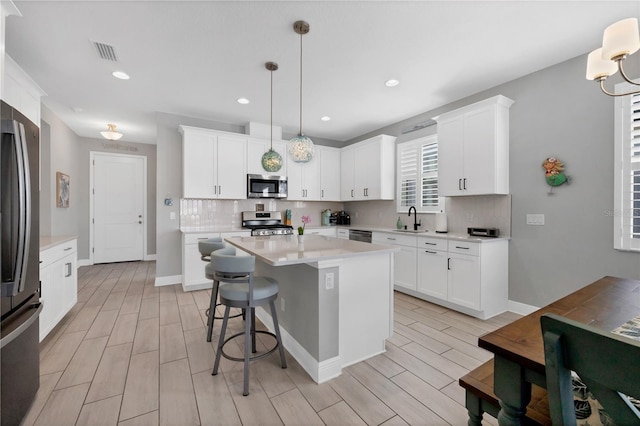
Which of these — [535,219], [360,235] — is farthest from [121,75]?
[535,219]

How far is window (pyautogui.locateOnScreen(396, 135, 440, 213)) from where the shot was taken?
4.38 m

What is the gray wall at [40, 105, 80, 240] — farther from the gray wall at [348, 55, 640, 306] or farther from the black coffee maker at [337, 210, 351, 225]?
the gray wall at [348, 55, 640, 306]

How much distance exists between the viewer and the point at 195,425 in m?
1.62

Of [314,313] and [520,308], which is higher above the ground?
[314,313]

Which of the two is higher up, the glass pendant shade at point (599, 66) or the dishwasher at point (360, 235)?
the glass pendant shade at point (599, 66)

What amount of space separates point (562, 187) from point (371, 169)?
110 inches

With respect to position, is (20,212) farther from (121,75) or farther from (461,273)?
(461,273)

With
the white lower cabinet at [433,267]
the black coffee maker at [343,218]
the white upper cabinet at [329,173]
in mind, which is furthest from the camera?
the black coffee maker at [343,218]

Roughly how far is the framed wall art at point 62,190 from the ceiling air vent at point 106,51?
3.27 metres

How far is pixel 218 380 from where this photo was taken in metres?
2.03

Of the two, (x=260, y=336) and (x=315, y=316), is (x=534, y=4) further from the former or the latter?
(x=260, y=336)

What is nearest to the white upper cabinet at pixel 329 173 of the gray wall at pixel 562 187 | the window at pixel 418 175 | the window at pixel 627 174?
the window at pixel 418 175

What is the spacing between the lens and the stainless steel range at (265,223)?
470 centimetres

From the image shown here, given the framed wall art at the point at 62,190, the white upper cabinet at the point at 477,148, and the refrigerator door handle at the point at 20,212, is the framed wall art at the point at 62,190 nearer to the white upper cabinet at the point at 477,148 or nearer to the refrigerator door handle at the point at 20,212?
the refrigerator door handle at the point at 20,212
